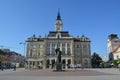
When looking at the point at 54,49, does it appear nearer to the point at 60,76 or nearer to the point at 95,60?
the point at 95,60

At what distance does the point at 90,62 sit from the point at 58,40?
70.4 ft

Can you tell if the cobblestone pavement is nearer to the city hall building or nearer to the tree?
the city hall building

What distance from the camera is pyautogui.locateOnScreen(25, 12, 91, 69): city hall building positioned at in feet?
340

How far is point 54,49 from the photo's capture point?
344ft

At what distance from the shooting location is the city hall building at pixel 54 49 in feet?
340

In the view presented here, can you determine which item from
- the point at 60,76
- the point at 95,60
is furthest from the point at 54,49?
the point at 60,76

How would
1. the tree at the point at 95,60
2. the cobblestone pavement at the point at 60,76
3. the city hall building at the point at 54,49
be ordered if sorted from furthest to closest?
the tree at the point at 95,60 → the city hall building at the point at 54,49 → the cobblestone pavement at the point at 60,76

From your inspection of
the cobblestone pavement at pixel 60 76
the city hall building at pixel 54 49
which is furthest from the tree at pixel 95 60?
the cobblestone pavement at pixel 60 76

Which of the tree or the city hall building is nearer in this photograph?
the city hall building

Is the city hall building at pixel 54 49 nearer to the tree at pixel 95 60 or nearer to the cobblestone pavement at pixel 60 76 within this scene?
the tree at pixel 95 60

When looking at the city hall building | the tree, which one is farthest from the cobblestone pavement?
the tree

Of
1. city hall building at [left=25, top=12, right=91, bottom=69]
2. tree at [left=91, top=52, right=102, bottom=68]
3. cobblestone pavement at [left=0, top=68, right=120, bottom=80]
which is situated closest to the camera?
cobblestone pavement at [left=0, top=68, right=120, bottom=80]

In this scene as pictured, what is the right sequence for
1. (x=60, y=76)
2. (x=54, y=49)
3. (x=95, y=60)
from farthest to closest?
(x=95, y=60)
(x=54, y=49)
(x=60, y=76)

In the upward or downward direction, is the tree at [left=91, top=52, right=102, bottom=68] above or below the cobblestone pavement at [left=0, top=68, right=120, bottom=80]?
above
